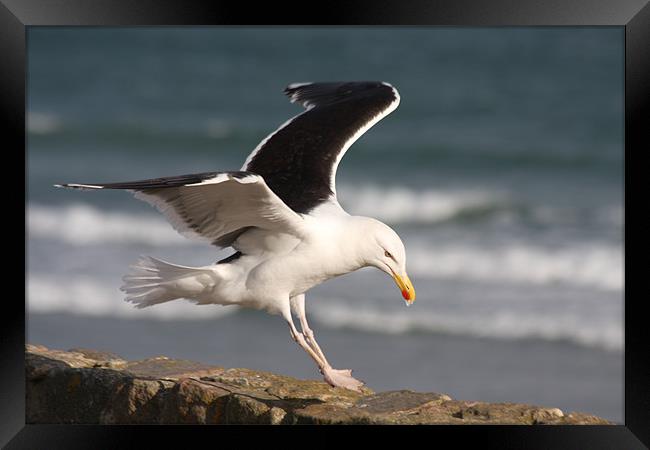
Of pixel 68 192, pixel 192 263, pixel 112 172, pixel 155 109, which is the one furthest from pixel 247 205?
pixel 155 109

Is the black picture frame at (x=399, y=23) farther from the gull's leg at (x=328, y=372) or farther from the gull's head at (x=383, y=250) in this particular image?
the gull's head at (x=383, y=250)

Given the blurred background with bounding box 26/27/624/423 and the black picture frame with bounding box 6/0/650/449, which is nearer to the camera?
the black picture frame with bounding box 6/0/650/449

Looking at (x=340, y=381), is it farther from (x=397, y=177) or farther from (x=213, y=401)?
(x=397, y=177)

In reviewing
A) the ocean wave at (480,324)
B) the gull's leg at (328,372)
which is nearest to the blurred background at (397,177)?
the ocean wave at (480,324)

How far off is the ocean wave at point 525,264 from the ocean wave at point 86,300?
2.14 meters

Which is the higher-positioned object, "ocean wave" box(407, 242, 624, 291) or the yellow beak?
"ocean wave" box(407, 242, 624, 291)

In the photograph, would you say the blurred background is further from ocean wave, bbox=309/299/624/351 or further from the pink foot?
the pink foot

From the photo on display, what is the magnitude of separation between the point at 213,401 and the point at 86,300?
515 cm

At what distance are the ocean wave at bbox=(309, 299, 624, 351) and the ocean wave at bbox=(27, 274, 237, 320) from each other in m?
1.14

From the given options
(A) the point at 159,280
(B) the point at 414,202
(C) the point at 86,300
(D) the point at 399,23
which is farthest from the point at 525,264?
(D) the point at 399,23

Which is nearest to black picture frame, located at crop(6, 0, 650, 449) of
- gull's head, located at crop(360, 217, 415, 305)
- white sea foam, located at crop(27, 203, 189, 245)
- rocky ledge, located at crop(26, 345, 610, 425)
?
rocky ledge, located at crop(26, 345, 610, 425)

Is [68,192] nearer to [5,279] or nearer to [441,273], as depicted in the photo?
[441,273]

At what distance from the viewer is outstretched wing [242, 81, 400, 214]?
5.28 m

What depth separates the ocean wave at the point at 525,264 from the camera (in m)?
9.51
